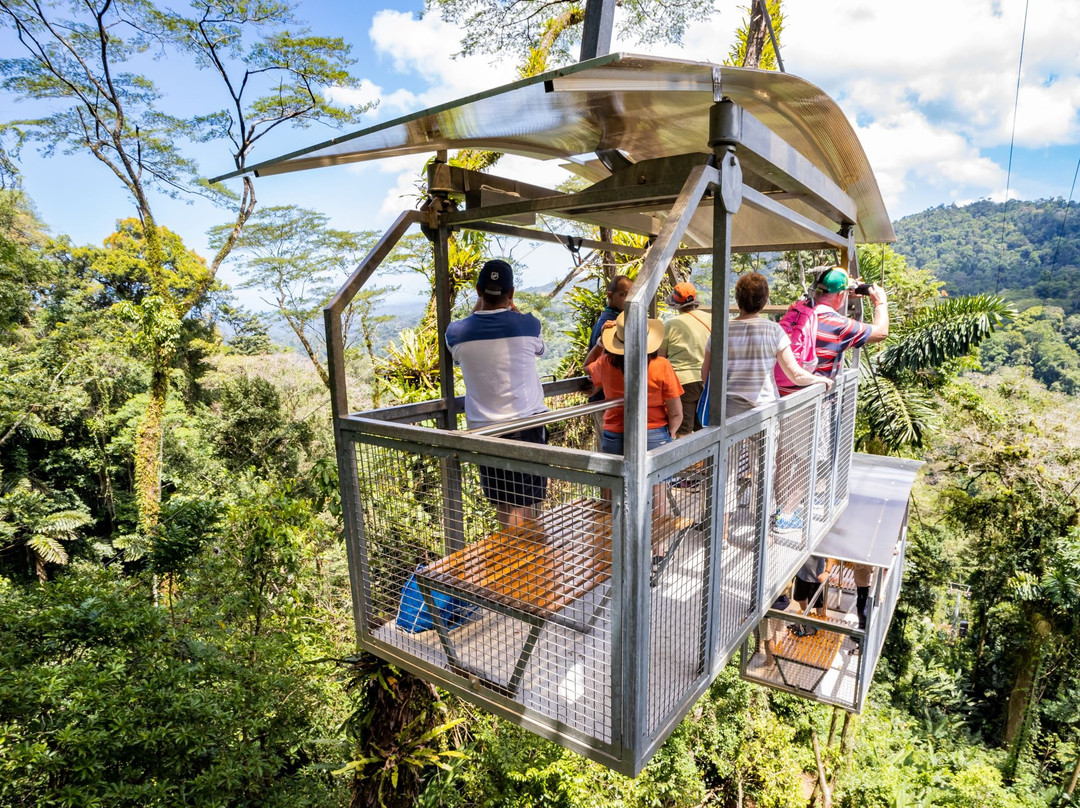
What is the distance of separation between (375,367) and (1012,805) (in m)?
13.0

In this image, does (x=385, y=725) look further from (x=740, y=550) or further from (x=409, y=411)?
(x=740, y=550)

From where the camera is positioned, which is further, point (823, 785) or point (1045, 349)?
point (1045, 349)

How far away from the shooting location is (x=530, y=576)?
6.89ft

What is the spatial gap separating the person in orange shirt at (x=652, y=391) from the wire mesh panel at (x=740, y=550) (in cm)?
43

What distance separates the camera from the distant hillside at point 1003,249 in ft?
157

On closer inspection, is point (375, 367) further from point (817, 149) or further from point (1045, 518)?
point (1045, 518)

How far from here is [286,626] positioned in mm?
7539

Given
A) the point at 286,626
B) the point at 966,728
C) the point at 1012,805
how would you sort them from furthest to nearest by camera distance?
the point at 966,728, the point at 1012,805, the point at 286,626

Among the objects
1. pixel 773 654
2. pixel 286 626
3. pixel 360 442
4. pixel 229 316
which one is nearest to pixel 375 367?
pixel 286 626

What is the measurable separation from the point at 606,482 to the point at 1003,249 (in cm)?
7611

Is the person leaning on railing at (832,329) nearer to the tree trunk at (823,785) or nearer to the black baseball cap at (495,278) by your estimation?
the black baseball cap at (495,278)

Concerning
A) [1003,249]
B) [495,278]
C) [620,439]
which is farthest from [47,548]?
[1003,249]

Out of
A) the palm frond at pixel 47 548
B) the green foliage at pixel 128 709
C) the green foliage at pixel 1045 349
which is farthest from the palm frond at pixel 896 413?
the green foliage at pixel 1045 349

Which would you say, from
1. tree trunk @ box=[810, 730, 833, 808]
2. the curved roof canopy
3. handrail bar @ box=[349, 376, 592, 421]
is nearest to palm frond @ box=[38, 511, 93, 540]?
handrail bar @ box=[349, 376, 592, 421]
